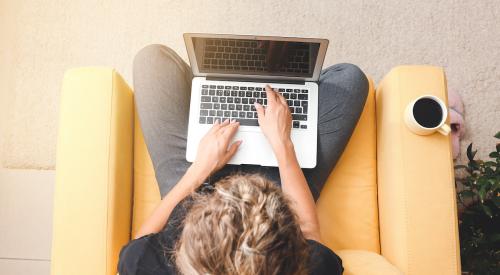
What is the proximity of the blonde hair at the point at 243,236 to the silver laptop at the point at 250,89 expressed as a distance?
38 centimetres

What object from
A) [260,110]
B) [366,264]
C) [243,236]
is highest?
[260,110]

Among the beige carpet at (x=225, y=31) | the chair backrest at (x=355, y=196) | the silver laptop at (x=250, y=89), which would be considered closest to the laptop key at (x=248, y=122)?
the silver laptop at (x=250, y=89)

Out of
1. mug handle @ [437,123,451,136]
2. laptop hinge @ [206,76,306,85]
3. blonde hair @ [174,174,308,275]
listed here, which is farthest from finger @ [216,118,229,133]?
mug handle @ [437,123,451,136]

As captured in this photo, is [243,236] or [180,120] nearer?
[243,236]

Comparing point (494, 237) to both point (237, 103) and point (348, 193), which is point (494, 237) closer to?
point (348, 193)

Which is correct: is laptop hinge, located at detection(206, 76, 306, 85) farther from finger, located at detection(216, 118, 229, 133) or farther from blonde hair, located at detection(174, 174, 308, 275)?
blonde hair, located at detection(174, 174, 308, 275)

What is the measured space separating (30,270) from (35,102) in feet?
2.05

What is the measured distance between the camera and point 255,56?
3.43ft

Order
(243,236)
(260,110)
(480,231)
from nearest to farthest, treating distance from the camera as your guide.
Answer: (243,236)
(260,110)
(480,231)

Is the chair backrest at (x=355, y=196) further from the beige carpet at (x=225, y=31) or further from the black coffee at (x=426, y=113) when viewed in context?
the beige carpet at (x=225, y=31)

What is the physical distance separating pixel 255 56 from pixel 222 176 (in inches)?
12.7

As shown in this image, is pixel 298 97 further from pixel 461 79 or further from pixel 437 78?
pixel 461 79

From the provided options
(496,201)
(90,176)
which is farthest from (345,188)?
(90,176)

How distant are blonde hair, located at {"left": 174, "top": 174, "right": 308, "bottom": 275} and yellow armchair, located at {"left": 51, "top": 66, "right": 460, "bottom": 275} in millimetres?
373
